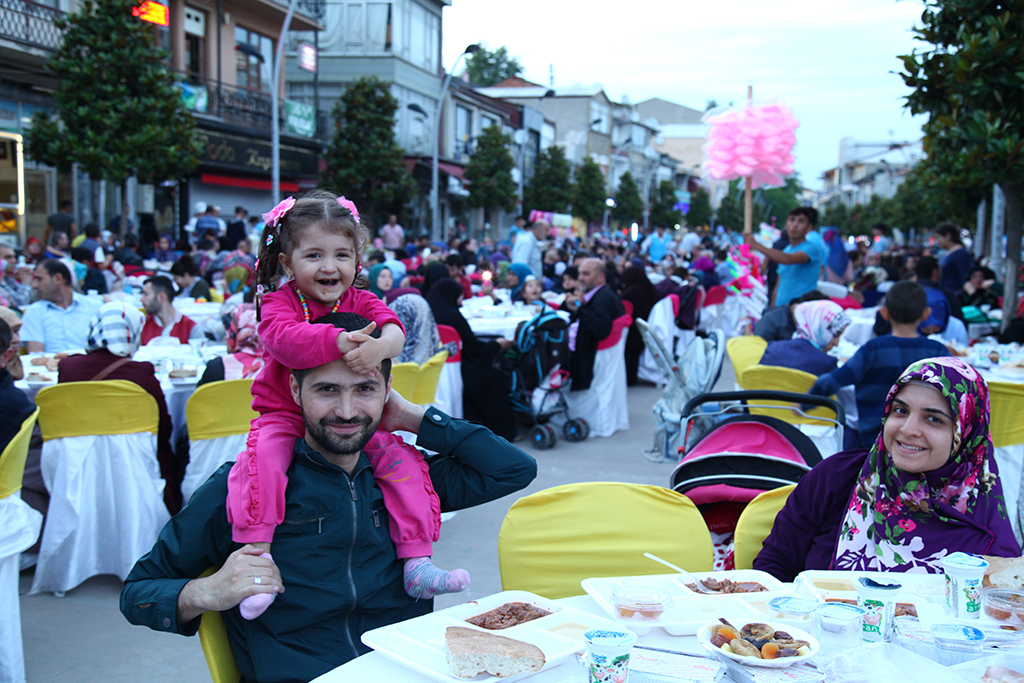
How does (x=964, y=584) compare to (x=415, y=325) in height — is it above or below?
below

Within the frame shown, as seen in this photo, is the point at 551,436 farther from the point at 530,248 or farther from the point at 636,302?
the point at 530,248

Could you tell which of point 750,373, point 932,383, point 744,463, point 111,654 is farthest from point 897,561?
point 111,654

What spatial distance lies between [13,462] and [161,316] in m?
4.34

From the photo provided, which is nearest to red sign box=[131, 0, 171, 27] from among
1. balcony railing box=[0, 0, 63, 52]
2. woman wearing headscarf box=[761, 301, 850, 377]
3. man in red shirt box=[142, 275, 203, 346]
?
balcony railing box=[0, 0, 63, 52]

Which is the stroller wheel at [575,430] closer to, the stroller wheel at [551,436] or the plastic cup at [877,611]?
the stroller wheel at [551,436]

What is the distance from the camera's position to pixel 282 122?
2627cm

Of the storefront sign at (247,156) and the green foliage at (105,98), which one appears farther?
the storefront sign at (247,156)

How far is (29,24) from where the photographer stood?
16188 mm

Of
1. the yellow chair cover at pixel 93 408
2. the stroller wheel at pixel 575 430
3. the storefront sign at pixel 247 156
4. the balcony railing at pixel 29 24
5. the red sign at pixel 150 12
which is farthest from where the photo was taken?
the storefront sign at pixel 247 156

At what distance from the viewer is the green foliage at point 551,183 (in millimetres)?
41469

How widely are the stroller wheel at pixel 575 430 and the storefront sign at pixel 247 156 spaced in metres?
16.0

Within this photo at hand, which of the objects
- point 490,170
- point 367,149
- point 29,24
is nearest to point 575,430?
point 29,24

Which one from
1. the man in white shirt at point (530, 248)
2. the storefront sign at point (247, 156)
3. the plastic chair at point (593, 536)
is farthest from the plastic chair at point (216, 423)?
the storefront sign at point (247, 156)

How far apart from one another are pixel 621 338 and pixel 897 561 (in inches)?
231
